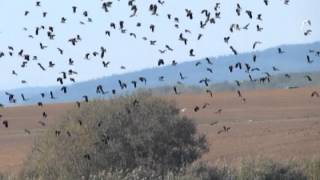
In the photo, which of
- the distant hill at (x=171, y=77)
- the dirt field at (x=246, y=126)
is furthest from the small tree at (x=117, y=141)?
the dirt field at (x=246, y=126)

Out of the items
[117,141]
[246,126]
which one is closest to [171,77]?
[246,126]

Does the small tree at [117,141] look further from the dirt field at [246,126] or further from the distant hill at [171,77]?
the dirt field at [246,126]

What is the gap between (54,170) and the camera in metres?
32.8

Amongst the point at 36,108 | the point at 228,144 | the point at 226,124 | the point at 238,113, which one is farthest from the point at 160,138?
the point at 36,108

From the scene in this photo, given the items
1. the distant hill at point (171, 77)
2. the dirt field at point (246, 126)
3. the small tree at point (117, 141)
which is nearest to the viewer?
the distant hill at point (171, 77)

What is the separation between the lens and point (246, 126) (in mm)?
65438

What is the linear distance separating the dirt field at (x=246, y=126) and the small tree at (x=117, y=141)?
2.79 m

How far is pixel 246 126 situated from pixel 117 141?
3296cm

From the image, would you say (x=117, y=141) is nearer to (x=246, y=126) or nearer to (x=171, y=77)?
(x=246, y=126)

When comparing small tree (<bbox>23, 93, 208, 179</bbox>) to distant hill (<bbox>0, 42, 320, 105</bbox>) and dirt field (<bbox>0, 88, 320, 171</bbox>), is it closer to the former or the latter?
distant hill (<bbox>0, 42, 320, 105</bbox>)

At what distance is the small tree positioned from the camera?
32.8 metres

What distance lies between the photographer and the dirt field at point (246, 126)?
48.9 metres

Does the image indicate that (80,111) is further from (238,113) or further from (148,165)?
(238,113)

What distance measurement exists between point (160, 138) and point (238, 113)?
45019 mm
